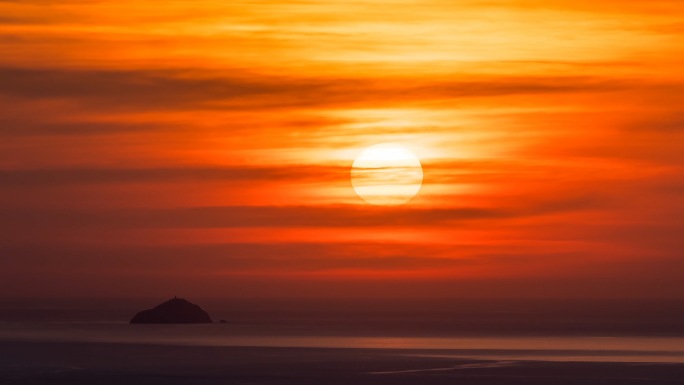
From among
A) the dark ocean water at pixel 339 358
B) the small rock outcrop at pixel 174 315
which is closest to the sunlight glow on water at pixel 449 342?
the dark ocean water at pixel 339 358

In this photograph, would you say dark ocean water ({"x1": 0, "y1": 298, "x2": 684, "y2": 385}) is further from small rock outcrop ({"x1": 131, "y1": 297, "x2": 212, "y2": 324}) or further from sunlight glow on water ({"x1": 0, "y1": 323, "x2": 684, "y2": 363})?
small rock outcrop ({"x1": 131, "y1": 297, "x2": 212, "y2": 324})

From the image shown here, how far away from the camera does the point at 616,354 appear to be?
95.8m

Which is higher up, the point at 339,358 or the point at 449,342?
the point at 449,342

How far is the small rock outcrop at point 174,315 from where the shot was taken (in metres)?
167

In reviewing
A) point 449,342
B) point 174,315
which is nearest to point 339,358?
point 449,342

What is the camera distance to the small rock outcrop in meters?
167

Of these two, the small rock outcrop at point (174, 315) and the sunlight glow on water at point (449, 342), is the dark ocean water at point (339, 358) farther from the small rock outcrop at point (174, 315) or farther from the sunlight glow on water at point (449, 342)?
the small rock outcrop at point (174, 315)

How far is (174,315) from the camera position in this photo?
168 meters

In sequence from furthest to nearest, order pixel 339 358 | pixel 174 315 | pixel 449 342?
pixel 174 315, pixel 449 342, pixel 339 358

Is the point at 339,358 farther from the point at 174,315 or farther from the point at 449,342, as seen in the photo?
the point at 174,315

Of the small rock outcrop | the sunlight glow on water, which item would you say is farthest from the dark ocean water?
the small rock outcrop

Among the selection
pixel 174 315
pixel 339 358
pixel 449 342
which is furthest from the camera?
pixel 174 315

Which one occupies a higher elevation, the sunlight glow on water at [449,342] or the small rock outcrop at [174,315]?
the small rock outcrop at [174,315]

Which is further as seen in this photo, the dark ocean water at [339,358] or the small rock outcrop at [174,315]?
the small rock outcrop at [174,315]
